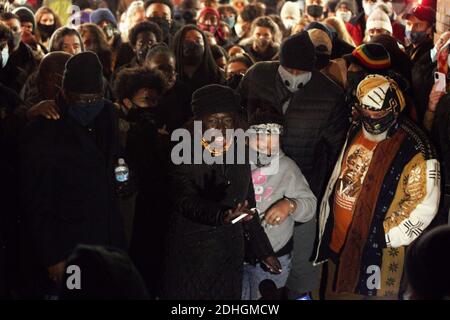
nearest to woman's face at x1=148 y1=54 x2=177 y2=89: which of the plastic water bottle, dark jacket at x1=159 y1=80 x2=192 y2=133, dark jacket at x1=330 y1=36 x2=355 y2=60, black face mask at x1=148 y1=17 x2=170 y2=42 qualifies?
dark jacket at x1=159 y1=80 x2=192 y2=133

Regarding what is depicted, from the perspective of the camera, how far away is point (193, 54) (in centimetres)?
907

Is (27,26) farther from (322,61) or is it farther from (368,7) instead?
(368,7)

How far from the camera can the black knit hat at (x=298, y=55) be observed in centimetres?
736

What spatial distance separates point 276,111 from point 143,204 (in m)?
1.09

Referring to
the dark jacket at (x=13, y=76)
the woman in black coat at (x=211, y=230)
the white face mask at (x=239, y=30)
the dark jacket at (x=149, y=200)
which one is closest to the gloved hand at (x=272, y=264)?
the woman in black coat at (x=211, y=230)

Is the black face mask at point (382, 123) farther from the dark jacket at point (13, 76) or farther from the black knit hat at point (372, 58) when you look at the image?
the dark jacket at point (13, 76)

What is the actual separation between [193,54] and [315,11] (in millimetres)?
6157

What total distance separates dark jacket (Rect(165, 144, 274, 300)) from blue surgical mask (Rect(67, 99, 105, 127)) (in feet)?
1.95

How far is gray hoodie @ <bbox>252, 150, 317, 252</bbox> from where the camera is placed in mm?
6422

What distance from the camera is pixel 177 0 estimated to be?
21516mm

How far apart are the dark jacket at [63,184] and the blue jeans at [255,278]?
3.07ft

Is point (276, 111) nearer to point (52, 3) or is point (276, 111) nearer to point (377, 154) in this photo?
point (377, 154)
